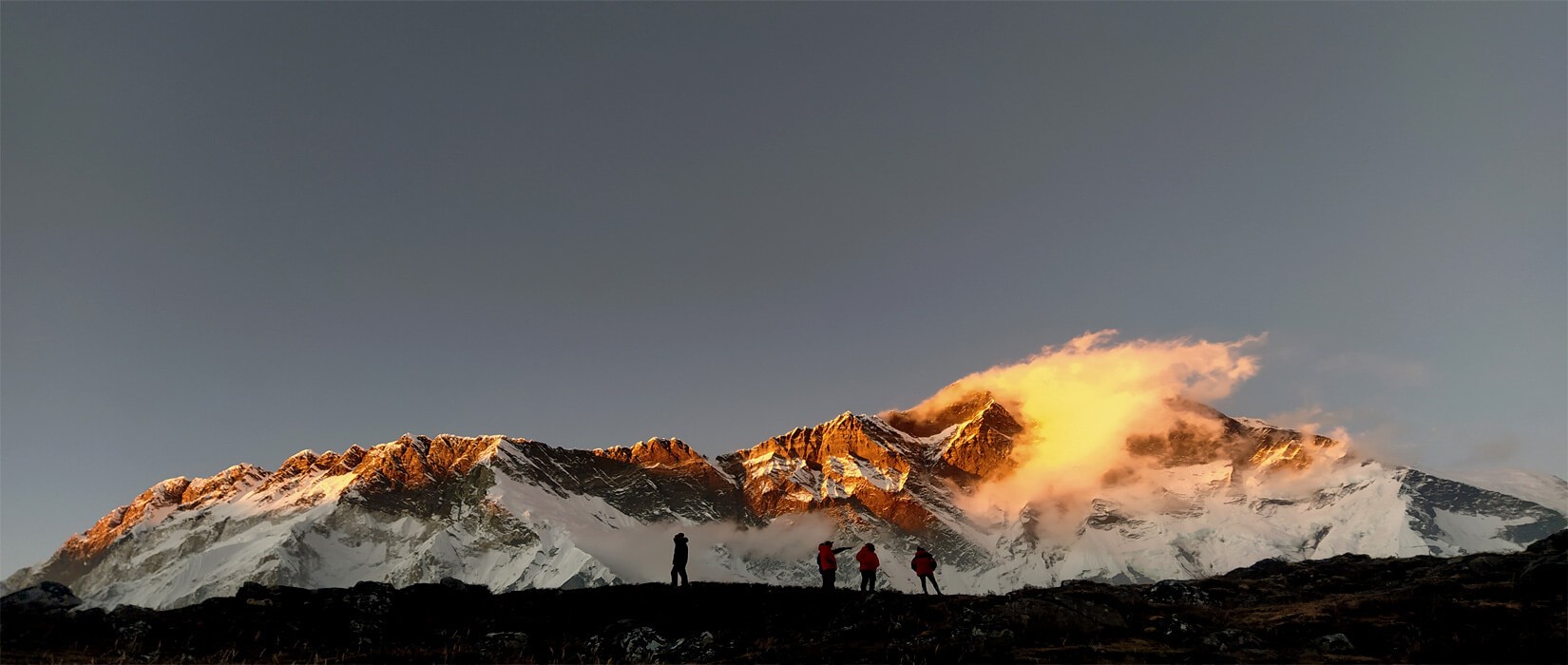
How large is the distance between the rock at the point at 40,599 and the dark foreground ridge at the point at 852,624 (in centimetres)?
9

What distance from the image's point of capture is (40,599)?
28.7 m

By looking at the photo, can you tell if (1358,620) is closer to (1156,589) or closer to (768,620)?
(1156,589)

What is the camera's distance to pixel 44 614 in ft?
90.8

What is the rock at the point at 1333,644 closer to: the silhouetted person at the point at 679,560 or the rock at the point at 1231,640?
the rock at the point at 1231,640

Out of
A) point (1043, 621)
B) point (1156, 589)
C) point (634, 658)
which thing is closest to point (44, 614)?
point (634, 658)

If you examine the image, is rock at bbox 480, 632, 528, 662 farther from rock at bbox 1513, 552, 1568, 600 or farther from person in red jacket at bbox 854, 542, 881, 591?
rock at bbox 1513, 552, 1568, 600

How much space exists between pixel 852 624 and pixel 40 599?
2889cm

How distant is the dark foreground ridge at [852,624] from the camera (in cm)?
2091

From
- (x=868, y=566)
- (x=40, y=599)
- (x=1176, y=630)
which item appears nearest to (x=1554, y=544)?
(x=1176, y=630)

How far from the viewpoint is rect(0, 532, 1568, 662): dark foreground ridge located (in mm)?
20906

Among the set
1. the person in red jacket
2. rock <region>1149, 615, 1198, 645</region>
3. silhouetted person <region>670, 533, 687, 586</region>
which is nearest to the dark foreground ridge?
rock <region>1149, 615, 1198, 645</region>

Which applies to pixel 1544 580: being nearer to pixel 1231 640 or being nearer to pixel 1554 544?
pixel 1554 544

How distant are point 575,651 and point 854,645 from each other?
8962mm

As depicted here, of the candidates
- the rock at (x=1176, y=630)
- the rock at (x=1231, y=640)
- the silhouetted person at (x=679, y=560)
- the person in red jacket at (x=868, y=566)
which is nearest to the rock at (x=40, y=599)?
the silhouetted person at (x=679, y=560)
